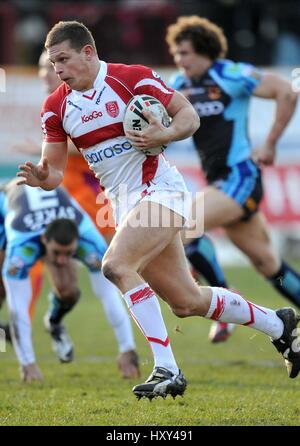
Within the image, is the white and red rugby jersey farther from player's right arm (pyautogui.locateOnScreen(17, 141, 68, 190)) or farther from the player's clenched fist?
the player's clenched fist

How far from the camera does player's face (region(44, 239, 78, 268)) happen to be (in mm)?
8047

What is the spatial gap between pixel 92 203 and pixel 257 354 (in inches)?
84.1

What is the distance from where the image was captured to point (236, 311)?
6.32 m

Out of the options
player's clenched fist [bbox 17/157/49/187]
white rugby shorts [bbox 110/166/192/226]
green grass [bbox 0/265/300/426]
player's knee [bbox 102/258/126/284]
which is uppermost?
player's clenched fist [bbox 17/157/49/187]

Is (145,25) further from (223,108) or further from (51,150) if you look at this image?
(51,150)

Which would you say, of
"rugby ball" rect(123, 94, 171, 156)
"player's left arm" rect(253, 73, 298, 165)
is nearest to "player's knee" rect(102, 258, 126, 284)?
"rugby ball" rect(123, 94, 171, 156)

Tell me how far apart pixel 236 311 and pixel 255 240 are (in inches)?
103

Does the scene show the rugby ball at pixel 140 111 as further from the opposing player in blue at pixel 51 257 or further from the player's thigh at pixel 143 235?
the opposing player in blue at pixel 51 257

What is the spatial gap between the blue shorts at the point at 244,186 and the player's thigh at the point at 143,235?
2717mm

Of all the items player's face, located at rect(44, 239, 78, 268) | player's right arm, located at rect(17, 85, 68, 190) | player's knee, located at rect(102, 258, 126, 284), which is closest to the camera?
player's knee, located at rect(102, 258, 126, 284)

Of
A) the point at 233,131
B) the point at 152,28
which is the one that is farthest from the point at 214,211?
the point at 152,28

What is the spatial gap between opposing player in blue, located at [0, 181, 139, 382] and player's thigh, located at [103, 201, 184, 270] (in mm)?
2093

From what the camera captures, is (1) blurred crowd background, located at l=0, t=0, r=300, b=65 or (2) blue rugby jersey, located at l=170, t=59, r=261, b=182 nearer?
(2) blue rugby jersey, located at l=170, t=59, r=261, b=182
